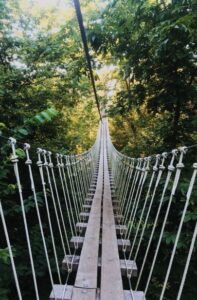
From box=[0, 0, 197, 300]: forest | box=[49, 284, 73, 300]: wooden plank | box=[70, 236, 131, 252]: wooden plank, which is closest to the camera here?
box=[49, 284, 73, 300]: wooden plank

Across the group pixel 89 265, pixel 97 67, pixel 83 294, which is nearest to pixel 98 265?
pixel 89 265

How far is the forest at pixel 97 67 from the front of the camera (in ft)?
7.00

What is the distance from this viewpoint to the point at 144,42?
9.54ft

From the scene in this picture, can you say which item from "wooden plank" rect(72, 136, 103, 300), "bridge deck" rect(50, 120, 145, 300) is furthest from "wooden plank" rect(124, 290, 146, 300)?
"wooden plank" rect(72, 136, 103, 300)

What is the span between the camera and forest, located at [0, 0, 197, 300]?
213 cm

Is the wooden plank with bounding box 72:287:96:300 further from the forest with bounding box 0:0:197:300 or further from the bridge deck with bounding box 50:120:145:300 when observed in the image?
the forest with bounding box 0:0:197:300

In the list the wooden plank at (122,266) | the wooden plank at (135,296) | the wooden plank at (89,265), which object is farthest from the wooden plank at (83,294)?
the wooden plank at (122,266)

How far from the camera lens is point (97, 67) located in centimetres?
412

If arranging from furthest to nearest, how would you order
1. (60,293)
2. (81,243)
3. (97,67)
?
(97,67), (81,243), (60,293)

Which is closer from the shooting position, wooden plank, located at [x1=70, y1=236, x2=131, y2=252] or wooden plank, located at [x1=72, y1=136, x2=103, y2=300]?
wooden plank, located at [x1=72, y1=136, x2=103, y2=300]

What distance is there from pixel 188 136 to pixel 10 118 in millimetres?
1754

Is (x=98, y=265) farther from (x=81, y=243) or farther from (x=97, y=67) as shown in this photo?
(x=97, y=67)

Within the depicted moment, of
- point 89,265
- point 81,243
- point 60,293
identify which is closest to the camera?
point 60,293

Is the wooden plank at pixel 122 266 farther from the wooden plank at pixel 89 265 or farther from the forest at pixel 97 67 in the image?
the forest at pixel 97 67
